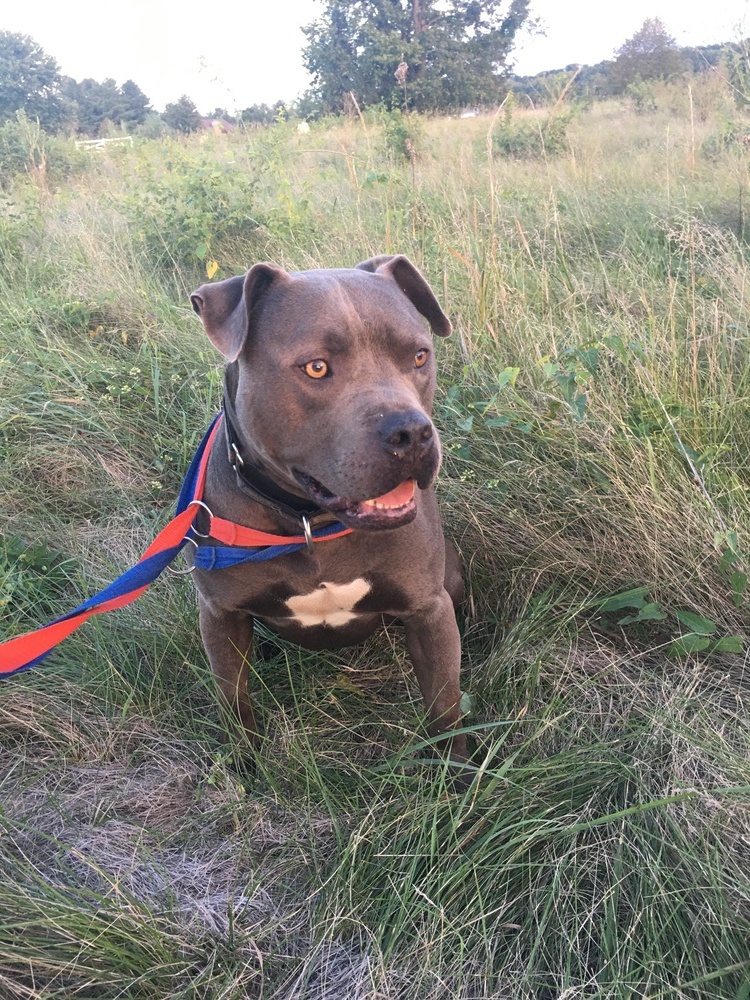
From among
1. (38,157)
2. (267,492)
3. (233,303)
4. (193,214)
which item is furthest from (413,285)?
(38,157)

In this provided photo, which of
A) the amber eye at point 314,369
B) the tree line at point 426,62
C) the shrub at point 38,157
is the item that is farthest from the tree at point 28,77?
the amber eye at point 314,369

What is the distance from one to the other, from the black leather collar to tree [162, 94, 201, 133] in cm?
1117

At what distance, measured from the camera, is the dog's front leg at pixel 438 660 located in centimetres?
218

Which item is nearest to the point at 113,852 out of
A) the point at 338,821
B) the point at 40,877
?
the point at 40,877

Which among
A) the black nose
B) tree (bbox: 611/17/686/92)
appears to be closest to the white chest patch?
A: the black nose

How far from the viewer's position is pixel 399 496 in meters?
1.83

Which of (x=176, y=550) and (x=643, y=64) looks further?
(x=643, y=64)

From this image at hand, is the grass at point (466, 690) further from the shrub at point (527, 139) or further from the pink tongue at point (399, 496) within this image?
the shrub at point (527, 139)

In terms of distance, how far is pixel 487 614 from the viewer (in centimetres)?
272

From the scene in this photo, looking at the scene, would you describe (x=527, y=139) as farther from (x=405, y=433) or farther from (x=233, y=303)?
(x=405, y=433)

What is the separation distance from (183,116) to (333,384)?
520 inches

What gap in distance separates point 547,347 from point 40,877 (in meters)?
2.56

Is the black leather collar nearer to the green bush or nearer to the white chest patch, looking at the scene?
the white chest patch

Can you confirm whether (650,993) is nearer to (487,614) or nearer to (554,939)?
(554,939)
